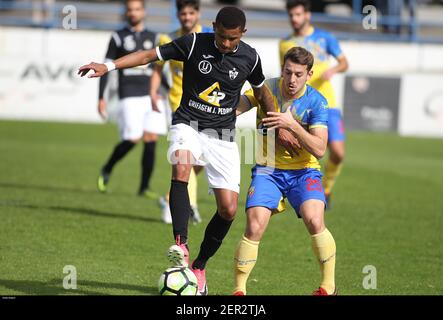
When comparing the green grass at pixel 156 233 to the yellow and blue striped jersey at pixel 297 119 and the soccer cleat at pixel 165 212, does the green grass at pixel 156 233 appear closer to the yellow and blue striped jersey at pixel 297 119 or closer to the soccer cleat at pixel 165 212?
the soccer cleat at pixel 165 212

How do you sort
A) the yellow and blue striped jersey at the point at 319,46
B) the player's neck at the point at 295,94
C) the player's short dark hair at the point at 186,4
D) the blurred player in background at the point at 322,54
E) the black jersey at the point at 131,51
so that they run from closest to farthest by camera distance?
the player's neck at the point at 295,94 → the player's short dark hair at the point at 186,4 → the blurred player in background at the point at 322,54 → the yellow and blue striped jersey at the point at 319,46 → the black jersey at the point at 131,51

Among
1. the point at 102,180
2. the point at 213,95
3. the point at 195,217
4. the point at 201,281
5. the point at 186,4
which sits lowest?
the point at 201,281

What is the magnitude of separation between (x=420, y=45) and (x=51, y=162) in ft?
46.7

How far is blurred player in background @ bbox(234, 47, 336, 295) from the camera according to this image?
6.47 metres

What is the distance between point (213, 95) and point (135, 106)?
517cm

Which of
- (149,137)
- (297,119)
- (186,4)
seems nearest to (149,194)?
(149,137)

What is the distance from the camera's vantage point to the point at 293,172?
6766 millimetres

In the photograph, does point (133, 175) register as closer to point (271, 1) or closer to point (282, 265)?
point (282, 265)

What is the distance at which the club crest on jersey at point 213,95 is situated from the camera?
22.5ft

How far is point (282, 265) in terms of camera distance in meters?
8.00

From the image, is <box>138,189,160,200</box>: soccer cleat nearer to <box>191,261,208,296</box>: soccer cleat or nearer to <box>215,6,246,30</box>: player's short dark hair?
<box>191,261,208,296</box>: soccer cleat

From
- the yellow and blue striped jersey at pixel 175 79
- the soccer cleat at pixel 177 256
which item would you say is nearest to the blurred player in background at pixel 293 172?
the soccer cleat at pixel 177 256

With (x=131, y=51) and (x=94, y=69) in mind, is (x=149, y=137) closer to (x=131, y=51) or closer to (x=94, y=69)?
(x=131, y=51)
